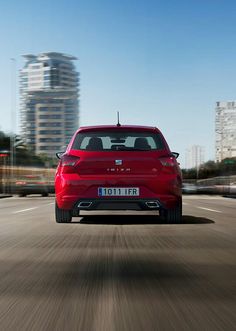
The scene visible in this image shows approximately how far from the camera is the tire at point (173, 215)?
31.8 feet

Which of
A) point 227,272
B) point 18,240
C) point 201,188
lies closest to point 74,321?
point 227,272

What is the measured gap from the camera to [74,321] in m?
3.44

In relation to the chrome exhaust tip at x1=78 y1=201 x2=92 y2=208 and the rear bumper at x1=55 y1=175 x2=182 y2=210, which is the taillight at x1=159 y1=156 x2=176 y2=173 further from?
the chrome exhaust tip at x1=78 y1=201 x2=92 y2=208

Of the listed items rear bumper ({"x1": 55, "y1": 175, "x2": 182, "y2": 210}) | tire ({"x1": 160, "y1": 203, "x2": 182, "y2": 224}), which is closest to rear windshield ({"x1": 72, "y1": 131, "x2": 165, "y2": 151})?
rear bumper ({"x1": 55, "y1": 175, "x2": 182, "y2": 210})

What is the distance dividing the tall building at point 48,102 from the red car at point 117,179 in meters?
151

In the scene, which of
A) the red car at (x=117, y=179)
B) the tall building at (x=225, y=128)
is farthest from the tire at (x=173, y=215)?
→ the tall building at (x=225, y=128)

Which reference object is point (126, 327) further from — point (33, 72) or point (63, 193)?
point (33, 72)

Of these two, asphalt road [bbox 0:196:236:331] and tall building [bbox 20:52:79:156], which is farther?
tall building [bbox 20:52:79:156]

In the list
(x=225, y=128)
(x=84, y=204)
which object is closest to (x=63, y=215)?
(x=84, y=204)

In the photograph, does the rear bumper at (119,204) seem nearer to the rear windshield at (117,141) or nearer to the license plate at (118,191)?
the license plate at (118,191)

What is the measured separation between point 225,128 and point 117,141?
501 ft

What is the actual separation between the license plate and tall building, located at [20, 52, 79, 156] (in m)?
151

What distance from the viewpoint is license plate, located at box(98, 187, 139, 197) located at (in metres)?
9.17

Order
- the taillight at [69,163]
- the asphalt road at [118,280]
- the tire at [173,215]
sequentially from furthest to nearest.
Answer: the tire at [173,215] → the taillight at [69,163] → the asphalt road at [118,280]
